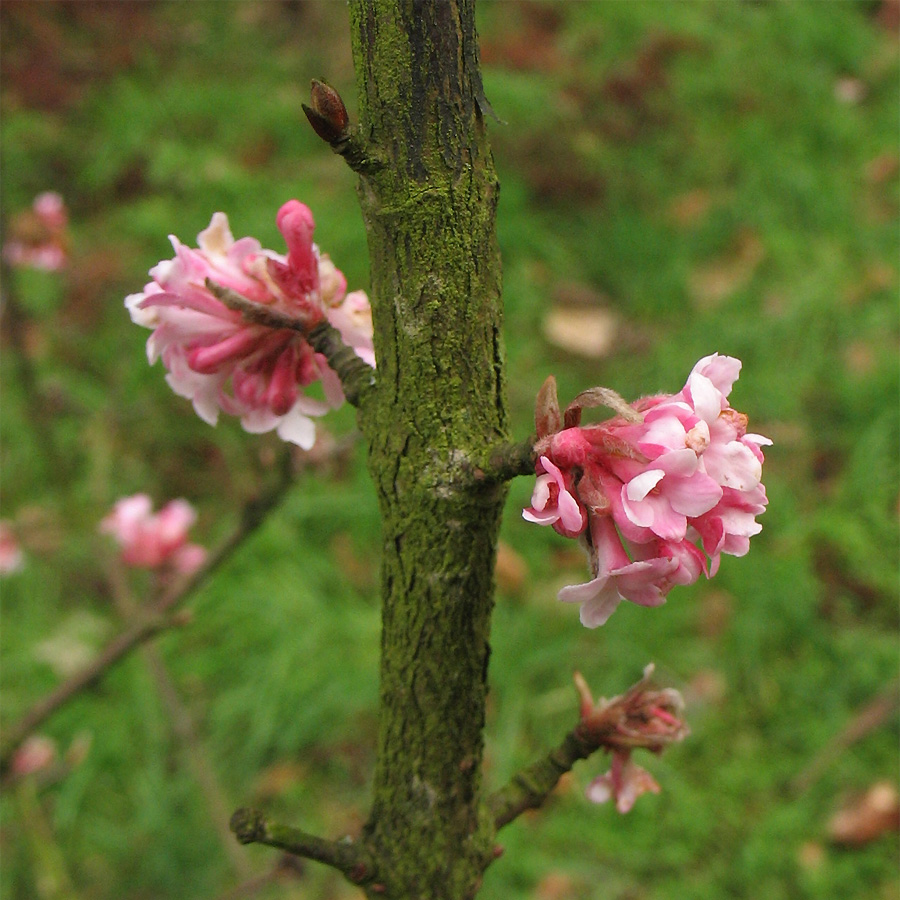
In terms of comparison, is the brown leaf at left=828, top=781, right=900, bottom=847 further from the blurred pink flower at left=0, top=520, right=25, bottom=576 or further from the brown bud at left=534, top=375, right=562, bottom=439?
the blurred pink flower at left=0, top=520, right=25, bottom=576

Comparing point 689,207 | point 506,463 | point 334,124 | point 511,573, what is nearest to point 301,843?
point 506,463

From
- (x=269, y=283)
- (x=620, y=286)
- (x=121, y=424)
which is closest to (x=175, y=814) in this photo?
(x=121, y=424)

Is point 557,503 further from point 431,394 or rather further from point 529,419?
point 529,419

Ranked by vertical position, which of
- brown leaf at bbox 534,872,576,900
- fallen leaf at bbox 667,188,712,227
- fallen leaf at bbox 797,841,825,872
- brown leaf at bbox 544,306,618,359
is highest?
fallen leaf at bbox 667,188,712,227

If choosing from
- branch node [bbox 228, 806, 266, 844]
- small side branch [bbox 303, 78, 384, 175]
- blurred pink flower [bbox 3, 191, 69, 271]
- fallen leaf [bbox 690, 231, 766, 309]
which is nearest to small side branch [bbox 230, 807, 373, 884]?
branch node [bbox 228, 806, 266, 844]

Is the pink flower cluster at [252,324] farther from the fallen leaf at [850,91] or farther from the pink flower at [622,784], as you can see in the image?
the fallen leaf at [850,91]
